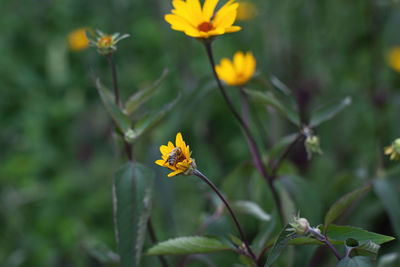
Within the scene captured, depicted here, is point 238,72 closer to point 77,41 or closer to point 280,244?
point 280,244

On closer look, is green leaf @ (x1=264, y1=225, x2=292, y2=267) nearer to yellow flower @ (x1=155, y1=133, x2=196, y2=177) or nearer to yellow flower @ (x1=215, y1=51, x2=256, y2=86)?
yellow flower @ (x1=155, y1=133, x2=196, y2=177)

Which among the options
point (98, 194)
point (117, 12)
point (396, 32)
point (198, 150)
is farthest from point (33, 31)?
point (396, 32)

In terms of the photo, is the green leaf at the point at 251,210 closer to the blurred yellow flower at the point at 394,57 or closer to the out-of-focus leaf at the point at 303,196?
the out-of-focus leaf at the point at 303,196

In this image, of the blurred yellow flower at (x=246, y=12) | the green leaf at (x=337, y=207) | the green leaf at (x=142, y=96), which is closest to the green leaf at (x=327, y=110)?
the green leaf at (x=337, y=207)

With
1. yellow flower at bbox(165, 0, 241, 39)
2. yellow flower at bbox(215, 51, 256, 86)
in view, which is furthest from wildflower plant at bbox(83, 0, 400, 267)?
yellow flower at bbox(215, 51, 256, 86)

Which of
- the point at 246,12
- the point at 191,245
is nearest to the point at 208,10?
the point at 191,245
